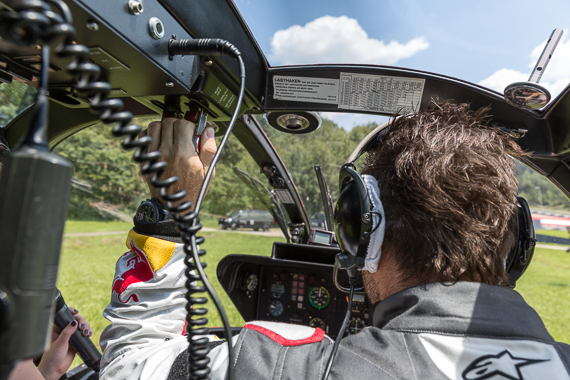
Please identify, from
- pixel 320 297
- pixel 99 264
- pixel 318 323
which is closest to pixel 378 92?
pixel 320 297

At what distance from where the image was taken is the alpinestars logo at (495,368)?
618 mm

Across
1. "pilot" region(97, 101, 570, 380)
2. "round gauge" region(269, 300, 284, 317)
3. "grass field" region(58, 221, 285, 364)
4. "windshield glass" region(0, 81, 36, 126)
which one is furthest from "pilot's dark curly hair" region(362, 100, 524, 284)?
"round gauge" region(269, 300, 284, 317)

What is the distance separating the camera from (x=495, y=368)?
0.62 metres

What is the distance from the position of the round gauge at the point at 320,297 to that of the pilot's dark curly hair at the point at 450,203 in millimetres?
1492

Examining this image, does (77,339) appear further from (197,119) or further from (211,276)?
(211,276)

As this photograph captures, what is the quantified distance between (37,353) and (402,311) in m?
0.65

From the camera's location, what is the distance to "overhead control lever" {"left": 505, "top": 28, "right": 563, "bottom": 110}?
3.50ft

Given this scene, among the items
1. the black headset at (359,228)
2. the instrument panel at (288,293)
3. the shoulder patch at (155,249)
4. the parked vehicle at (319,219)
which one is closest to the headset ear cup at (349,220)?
the black headset at (359,228)

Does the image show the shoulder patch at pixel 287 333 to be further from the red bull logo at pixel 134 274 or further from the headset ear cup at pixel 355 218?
the red bull logo at pixel 134 274

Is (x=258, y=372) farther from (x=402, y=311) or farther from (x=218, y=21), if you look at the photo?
(x=218, y=21)

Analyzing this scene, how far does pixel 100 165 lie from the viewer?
53.0 feet

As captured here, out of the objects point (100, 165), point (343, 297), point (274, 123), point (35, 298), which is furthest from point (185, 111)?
point (100, 165)

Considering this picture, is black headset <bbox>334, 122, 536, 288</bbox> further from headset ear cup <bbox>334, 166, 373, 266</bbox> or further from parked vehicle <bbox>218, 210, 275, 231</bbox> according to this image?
parked vehicle <bbox>218, 210, 275, 231</bbox>

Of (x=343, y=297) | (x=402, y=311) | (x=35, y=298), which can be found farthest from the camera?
(x=343, y=297)
